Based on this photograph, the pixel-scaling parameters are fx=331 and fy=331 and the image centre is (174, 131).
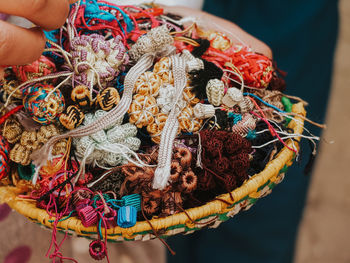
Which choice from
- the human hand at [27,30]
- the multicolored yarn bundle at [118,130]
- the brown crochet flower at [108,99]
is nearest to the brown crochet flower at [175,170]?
the multicolored yarn bundle at [118,130]

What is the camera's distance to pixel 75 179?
0.49 m

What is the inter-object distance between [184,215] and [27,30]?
320 millimetres

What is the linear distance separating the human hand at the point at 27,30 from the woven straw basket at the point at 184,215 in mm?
221

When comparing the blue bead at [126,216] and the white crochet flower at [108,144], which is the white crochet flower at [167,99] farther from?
the blue bead at [126,216]

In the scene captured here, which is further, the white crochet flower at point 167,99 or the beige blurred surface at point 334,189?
the beige blurred surface at point 334,189

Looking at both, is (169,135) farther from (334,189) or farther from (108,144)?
(334,189)

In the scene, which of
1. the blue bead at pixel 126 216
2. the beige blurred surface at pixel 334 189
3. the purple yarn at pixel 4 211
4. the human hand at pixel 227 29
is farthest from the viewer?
the beige blurred surface at pixel 334 189

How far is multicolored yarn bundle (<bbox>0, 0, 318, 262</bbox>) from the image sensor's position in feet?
1.58

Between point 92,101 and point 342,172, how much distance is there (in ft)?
5.39

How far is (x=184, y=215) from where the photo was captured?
0.48 metres

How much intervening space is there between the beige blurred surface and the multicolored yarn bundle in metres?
1.31

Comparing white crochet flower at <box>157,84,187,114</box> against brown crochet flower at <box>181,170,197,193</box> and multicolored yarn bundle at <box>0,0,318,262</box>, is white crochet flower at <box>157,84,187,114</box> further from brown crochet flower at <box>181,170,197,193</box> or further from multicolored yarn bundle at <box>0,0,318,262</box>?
brown crochet flower at <box>181,170,197,193</box>

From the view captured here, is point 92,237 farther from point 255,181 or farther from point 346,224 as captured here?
point 346,224

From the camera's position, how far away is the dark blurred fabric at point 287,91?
1101 mm
